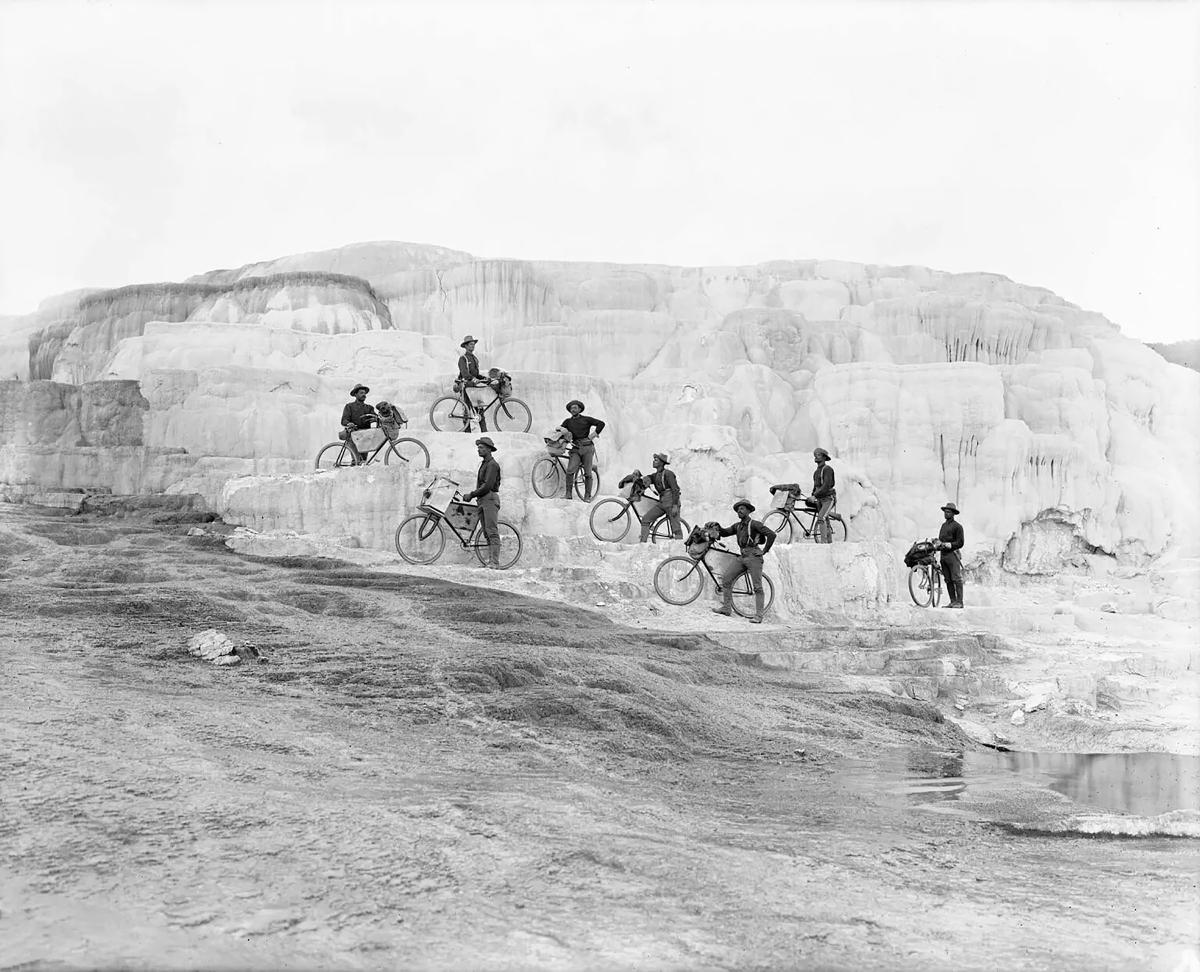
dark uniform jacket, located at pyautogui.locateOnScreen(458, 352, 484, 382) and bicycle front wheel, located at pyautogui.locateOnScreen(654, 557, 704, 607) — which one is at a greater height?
dark uniform jacket, located at pyautogui.locateOnScreen(458, 352, 484, 382)

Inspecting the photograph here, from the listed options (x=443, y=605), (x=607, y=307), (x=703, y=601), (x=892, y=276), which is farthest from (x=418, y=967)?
(x=892, y=276)

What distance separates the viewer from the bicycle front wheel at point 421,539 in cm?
1434

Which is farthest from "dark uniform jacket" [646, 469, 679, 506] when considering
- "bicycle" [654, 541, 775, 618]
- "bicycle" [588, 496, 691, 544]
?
"bicycle" [654, 541, 775, 618]

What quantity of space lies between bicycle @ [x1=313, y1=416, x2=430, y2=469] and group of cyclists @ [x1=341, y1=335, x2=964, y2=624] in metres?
0.30

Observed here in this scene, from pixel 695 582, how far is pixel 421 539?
341cm

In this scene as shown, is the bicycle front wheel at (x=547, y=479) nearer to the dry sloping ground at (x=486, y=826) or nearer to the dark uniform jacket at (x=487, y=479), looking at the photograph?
the dark uniform jacket at (x=487, y=479)

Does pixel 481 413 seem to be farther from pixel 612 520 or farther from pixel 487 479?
pixel 487 479

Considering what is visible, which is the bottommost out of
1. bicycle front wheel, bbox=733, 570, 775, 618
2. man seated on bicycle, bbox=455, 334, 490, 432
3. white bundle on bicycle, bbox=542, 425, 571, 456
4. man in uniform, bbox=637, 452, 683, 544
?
bicycle front wheel, bbox=733, 570, 775, 618

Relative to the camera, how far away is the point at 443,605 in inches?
453

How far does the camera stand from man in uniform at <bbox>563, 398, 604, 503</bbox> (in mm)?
15750

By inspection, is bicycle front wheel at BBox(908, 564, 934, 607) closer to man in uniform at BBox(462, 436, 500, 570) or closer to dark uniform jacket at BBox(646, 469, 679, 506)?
dark uniform jacket at BBox(646, 469, 679, 506)

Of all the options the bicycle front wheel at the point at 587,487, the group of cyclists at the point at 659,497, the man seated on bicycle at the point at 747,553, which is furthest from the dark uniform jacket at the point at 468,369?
the man seated on bicycle at the point at 747,553

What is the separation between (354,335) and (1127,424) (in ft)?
76.3

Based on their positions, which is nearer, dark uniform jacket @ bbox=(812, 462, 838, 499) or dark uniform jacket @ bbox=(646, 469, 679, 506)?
dark uniform jacket @ bbox=(646, 469, 679, 506)
